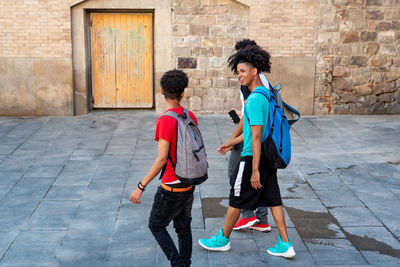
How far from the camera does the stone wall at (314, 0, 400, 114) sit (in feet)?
36.0

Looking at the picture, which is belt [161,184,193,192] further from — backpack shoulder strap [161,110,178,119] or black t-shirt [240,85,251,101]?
black t-shirt [240,85,251,101]

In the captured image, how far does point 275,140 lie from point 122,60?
24.6 feet

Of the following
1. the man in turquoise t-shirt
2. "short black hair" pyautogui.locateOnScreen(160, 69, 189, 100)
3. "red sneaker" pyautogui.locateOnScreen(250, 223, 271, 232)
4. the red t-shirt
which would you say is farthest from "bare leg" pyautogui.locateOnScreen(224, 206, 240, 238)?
"short black hair" pyautogui.locateOnScreen(160, 69, 189, 100)

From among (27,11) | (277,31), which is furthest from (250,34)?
(27,11)

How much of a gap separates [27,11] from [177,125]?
787cm

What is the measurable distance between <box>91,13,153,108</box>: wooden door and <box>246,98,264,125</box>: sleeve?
733cm

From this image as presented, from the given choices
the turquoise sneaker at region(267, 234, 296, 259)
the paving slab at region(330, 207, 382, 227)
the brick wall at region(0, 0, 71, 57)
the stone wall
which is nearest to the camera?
the turquoise sneaker at region(267, 234, 296, 259)

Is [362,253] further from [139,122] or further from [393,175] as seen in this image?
[139,122]

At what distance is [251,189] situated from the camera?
4.49m

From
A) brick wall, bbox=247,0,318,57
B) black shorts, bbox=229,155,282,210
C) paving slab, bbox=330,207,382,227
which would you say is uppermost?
brick wall, bbox=247,0,318,57

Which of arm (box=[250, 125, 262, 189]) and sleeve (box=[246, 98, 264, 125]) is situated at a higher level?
sleeve (box=[246, 98, 264, 125])

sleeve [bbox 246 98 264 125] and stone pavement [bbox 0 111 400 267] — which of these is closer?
sleeve [bbox 246 98 264 125]

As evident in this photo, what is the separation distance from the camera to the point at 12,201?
6.00 metres

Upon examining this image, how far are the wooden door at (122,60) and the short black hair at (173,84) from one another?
7430 millimetres
